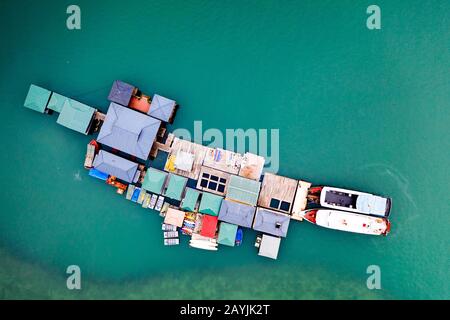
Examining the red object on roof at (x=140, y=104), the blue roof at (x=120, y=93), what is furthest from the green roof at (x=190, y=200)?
the blue roof at (x=120, y=93)

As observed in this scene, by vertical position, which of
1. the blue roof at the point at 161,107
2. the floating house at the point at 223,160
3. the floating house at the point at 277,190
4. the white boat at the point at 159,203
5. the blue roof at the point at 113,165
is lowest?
the white boat at the point at 159,203

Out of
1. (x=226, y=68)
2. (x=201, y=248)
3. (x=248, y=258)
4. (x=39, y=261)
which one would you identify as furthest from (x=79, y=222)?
(x=226, y=68)

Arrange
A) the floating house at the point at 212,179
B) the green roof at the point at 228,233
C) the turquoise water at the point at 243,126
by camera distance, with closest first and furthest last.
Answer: the green roof at the point at 228,233, the floating house at the point at 212,179, the turquoise water at the point at 243,126

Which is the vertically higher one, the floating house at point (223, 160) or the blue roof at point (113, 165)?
the floating house at point (223, 160)

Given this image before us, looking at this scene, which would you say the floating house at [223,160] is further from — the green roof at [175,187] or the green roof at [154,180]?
the green roof at [154,180]

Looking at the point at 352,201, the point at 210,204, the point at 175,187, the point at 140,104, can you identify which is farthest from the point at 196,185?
the point at 352,201

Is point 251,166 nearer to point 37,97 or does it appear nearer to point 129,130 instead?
A: point 129,130

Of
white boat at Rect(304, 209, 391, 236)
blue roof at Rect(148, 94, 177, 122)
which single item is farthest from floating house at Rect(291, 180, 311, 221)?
blue roof at Rect(148, 94, 177, 122)

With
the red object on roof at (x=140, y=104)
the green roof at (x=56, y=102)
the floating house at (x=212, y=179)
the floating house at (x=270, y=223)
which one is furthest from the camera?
the red object on roof at (x=140, y=104)
